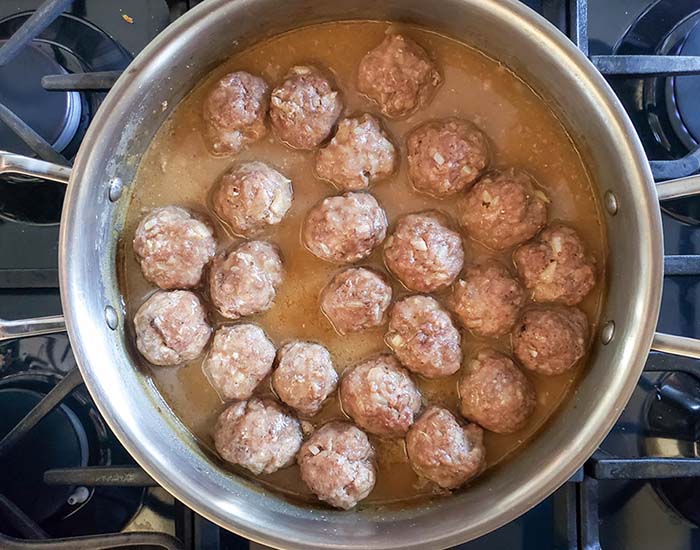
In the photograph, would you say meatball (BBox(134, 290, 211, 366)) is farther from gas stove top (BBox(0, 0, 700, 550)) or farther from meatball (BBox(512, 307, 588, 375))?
meatball (BBox(512, 307, 588, 375))

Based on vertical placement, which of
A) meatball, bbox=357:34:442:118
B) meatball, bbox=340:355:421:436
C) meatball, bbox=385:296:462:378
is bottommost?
meatball, bbox=340:355:421:436

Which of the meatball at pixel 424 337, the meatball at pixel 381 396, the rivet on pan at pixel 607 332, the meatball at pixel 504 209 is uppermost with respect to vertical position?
the meatball at pixel 504 209

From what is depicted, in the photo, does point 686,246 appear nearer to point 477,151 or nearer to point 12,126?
point 477,151

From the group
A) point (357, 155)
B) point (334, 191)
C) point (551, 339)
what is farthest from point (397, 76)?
point (551, 339)

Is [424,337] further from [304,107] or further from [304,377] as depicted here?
[304,107]

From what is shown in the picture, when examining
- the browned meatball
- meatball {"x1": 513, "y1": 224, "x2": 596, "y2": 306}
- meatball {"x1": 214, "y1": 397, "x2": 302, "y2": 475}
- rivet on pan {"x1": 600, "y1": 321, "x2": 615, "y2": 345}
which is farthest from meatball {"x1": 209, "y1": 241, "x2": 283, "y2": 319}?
rivet on pan {"x1": 600, "y1": 321, "x2": 615, "y2": 345}

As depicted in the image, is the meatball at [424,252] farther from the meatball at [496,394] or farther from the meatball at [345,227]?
the meatball at [496,394]

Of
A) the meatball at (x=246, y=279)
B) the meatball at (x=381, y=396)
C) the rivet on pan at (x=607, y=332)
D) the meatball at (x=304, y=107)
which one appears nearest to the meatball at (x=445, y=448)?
the meatball at (x=381, y=396)
